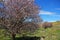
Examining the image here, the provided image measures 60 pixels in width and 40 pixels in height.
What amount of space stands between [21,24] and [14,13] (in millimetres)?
1736

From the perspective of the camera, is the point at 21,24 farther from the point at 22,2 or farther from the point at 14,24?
the point at 22,2

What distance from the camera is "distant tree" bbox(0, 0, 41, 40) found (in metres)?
25.4

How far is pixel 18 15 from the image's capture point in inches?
1001

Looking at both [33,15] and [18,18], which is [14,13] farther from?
[33,15]

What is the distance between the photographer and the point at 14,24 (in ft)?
83.8

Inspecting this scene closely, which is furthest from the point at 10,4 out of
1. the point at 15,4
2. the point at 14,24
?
the point at 14,24

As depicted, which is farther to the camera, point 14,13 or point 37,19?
point 37,19

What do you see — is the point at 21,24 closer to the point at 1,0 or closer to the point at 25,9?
the point at 25,9

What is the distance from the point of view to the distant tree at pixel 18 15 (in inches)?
1001

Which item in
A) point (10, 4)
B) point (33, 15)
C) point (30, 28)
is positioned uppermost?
point (10, 4)

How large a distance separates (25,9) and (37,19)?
2283mm

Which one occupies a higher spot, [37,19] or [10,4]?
[10,4]

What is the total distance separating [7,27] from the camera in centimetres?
2555

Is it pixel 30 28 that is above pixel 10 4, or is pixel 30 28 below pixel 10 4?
below
